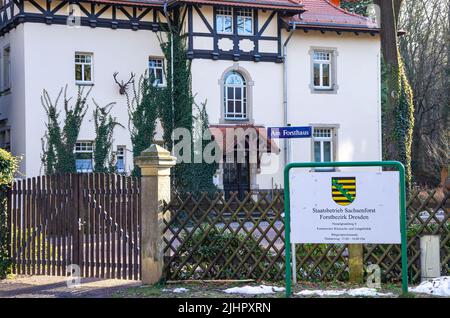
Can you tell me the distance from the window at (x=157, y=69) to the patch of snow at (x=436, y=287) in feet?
68.0

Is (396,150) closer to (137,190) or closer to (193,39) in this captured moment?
(193,39)

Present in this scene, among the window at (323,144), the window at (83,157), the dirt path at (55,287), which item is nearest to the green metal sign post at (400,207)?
the dirt path at (55,287)

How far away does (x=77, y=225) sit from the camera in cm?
1334

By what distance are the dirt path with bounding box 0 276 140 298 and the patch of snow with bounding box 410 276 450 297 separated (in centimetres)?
438

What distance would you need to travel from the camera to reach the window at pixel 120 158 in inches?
1174

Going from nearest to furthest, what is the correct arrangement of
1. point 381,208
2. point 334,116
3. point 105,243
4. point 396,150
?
point 381,208 < point 105,243 < point 396,150 < point 334,116

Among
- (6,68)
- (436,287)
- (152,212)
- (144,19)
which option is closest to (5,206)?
(152,212)

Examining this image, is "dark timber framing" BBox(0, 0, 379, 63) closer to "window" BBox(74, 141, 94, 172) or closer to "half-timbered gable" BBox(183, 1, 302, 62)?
"half-timbered gable" BBox(183, 1, 302, 62)

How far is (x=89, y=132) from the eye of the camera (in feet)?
96.3

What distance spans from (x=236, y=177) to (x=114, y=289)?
19.3 meters

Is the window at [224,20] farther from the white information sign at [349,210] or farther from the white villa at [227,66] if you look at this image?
the white information sign at [349,210]

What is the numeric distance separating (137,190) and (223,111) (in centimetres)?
1840
